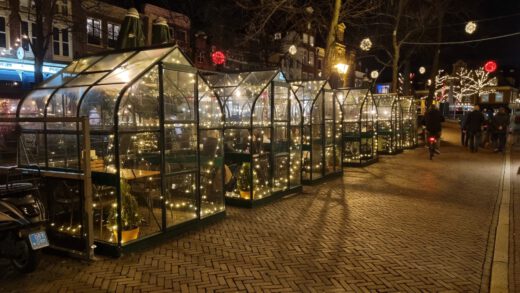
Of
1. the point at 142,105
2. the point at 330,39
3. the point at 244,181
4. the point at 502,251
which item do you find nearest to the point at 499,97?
the point at 330,39

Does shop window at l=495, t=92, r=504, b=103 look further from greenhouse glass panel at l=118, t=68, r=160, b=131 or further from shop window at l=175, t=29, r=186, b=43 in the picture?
greenhouse glass panel at l=118, t=68, r=160, b=131

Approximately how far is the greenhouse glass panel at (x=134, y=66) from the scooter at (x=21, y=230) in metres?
2.07

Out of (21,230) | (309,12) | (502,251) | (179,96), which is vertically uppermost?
(309,12)

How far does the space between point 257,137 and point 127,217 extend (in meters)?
3.80

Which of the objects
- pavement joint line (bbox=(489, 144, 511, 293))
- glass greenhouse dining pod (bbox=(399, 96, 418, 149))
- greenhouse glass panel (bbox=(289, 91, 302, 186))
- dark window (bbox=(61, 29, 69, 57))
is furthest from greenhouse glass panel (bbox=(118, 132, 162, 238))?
dark window (bbox=(61, 29, 69, 57))

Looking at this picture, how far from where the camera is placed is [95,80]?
617 centimetres

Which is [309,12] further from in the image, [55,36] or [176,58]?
[55,36]

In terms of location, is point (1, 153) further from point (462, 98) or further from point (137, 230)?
point (462, 98)

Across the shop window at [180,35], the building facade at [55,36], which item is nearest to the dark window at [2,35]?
the building facade at [55,36]

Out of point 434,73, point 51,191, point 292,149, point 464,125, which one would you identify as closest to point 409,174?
point 292,149

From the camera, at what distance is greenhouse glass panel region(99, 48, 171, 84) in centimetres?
590

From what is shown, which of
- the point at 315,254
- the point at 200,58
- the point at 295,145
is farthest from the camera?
the point at 200,58

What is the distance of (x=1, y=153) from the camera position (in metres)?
6.86

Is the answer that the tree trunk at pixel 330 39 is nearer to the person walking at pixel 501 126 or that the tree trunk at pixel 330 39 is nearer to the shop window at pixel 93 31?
the person walking at pixel 501 126
